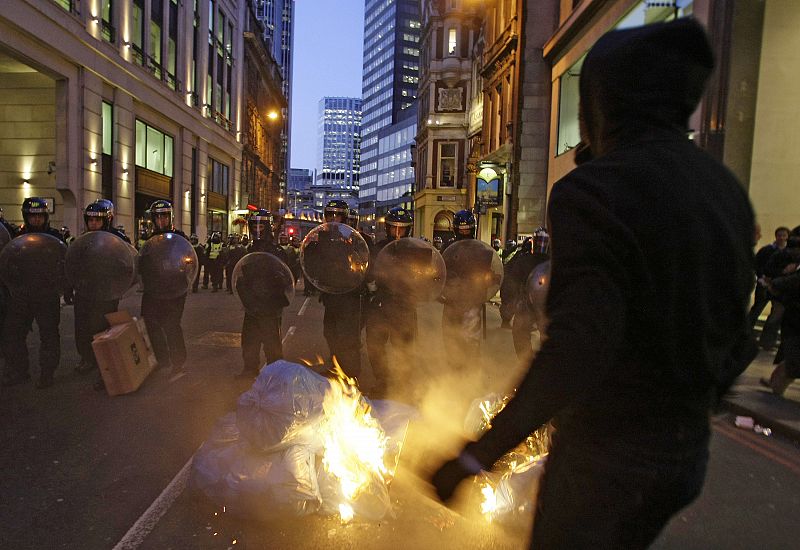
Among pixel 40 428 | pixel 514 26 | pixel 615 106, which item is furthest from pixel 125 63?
pixel 615 106

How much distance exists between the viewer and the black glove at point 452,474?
1.36 meters

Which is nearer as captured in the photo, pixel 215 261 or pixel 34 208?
pixel 34 208

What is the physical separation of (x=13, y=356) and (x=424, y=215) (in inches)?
1809

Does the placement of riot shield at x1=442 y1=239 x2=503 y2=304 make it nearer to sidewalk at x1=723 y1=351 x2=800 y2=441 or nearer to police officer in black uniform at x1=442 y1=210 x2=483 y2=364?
police officer in black uniform at x1=442 y1=210 x2=483 y2=364

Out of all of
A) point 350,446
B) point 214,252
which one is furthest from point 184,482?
point 214,252

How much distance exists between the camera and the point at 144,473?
387 centimetres

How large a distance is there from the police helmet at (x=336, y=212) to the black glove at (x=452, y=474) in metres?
5.82

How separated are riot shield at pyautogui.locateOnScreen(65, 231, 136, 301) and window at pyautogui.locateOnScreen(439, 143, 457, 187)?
44298mm

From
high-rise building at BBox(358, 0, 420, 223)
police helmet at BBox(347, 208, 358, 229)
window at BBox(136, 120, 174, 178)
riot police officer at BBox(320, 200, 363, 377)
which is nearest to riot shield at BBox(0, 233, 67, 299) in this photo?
riot police officer at BBox(320, 200, 363, 377)

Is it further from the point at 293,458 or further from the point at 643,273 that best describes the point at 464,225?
the point at 643,273

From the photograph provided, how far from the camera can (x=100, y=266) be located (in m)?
6.21

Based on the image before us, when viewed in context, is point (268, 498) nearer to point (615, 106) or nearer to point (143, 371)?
point (615, 106)

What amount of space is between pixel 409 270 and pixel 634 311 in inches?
184

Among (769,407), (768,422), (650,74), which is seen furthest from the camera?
(769,407)
